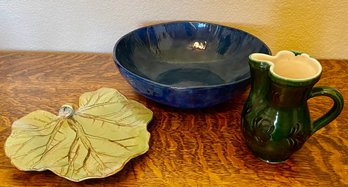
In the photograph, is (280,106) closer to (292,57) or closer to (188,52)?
(292,57)

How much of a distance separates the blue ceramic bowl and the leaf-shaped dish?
89 millimetres

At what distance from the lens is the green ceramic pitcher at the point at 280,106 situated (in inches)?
20.6

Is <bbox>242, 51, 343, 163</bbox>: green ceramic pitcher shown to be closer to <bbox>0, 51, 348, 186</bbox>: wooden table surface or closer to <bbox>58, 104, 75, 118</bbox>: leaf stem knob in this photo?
<bbox>0, 51, 348, 186</bbox>: wooden table surface

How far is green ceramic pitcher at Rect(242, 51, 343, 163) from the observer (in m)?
0.52

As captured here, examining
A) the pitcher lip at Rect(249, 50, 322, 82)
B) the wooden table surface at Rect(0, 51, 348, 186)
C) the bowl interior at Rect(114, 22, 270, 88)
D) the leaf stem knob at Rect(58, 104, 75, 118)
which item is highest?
the pitcher lip at Rect(249, 50, 322, 82)

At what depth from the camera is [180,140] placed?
0.63 meters

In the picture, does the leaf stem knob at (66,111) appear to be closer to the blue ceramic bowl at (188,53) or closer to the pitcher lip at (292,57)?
the blue ceramic bowl at (188,53)

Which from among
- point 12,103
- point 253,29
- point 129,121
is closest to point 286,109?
point 129,121

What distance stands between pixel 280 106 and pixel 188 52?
34 cm

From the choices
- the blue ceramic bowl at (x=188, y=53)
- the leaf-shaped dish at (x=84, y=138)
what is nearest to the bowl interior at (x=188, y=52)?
the blue ceramic bowl at (x=188, y=53)

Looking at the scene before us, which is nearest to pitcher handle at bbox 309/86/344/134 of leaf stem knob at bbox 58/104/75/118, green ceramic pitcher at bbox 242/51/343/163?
green ceramic pitcher at bbox 242/51/343/163

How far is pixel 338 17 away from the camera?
86 cm

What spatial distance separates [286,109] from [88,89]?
1.34 ft

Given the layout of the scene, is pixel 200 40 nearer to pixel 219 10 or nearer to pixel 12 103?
pixel 219 10
